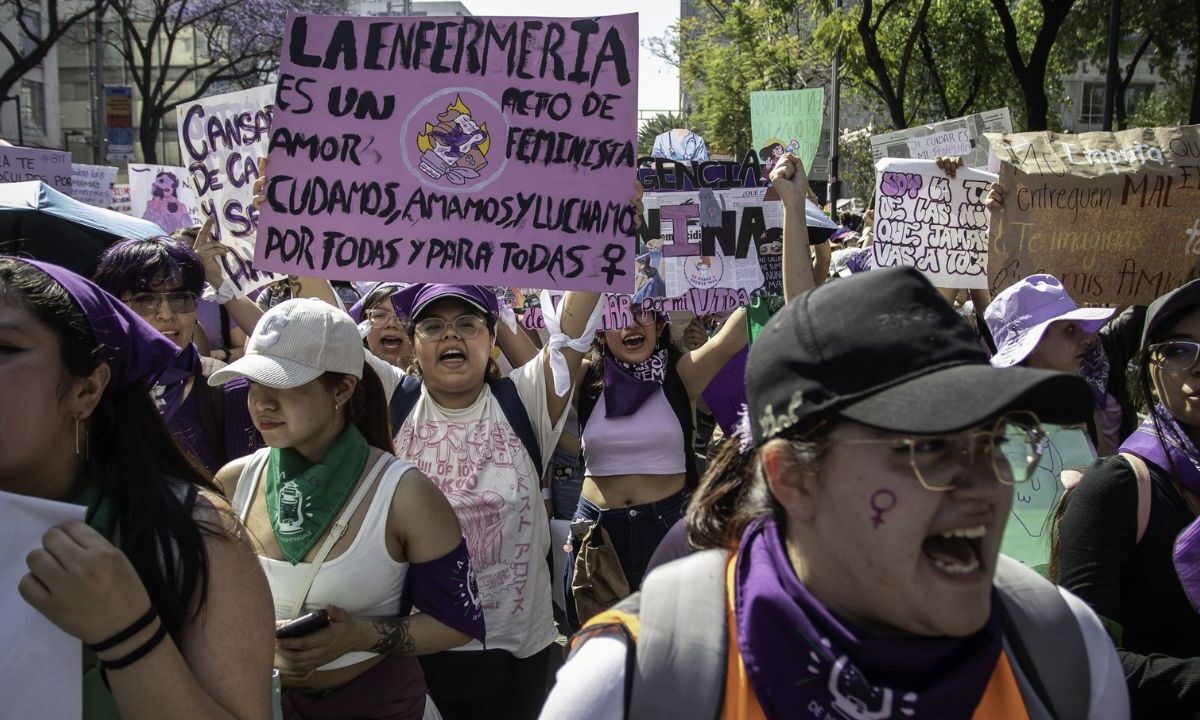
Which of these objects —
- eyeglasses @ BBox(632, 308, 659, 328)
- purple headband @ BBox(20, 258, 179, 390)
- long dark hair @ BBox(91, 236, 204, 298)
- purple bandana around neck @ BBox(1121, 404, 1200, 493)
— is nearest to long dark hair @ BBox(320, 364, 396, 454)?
purple headband @ BBox(20, 258, 179, 390)

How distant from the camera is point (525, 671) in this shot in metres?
3.68

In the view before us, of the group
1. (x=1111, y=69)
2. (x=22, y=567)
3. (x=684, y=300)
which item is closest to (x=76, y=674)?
(x=22, y=567)

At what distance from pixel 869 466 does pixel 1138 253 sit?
417cm

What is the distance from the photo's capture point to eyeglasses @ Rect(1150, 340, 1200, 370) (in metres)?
2.64

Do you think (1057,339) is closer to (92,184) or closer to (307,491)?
(307,491)

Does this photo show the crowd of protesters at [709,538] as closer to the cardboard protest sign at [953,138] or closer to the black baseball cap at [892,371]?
the black baseball cap at [892,371]

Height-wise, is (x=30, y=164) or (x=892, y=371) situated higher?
(x=30, y=164)

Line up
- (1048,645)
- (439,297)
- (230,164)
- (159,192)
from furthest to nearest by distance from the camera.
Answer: (159,192)
(230,164)
(439,297)
(1048,645)

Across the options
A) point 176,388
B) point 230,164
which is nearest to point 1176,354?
point 176,388

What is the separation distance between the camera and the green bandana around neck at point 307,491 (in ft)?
8.96

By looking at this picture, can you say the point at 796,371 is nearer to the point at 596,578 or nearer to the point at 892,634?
the point at 892,634

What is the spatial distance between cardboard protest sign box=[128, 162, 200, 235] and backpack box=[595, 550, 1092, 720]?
29.3ft

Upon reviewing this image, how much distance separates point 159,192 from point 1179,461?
363 inches

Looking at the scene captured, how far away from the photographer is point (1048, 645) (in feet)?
5.33
